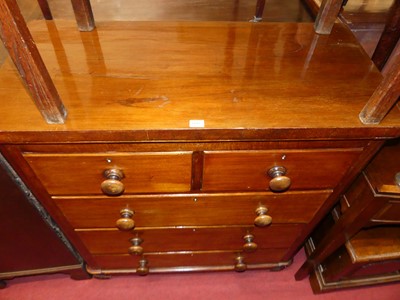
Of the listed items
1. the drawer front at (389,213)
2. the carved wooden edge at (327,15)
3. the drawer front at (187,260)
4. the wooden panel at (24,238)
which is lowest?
the drawer front at (389,213)

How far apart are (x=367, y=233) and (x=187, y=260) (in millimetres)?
796

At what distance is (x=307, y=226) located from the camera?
3.93ft

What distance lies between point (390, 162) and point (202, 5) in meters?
0.96

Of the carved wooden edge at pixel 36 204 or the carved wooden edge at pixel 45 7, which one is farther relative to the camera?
the carved wooden edge at pixel 45 7

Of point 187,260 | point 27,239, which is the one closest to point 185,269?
point 187,260

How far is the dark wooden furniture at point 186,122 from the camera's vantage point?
740 mm

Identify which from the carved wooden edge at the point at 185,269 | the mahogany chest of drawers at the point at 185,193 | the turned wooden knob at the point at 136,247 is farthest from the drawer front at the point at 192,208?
the carved wooden edge at the point at 185,269

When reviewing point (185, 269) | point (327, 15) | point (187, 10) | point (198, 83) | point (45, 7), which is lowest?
point (185, 269)

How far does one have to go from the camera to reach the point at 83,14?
94cm

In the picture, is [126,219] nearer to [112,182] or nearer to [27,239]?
[112,182]

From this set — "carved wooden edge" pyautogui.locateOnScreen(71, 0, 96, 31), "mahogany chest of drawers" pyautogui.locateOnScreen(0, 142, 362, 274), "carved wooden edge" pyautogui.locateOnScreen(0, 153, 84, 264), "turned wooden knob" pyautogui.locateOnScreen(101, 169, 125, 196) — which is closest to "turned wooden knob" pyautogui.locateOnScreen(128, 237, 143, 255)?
"mahogany chest of drawers" pyautogui.locateOnScreen(0, 142, 362, 274)

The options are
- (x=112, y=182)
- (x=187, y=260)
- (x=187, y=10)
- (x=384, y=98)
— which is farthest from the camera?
(x=187, y=260)

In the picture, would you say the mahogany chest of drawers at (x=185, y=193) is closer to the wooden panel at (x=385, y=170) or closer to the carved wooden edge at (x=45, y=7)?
the wooden panel at (x=385, y=170)

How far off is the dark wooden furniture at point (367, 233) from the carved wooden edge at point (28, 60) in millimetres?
917
